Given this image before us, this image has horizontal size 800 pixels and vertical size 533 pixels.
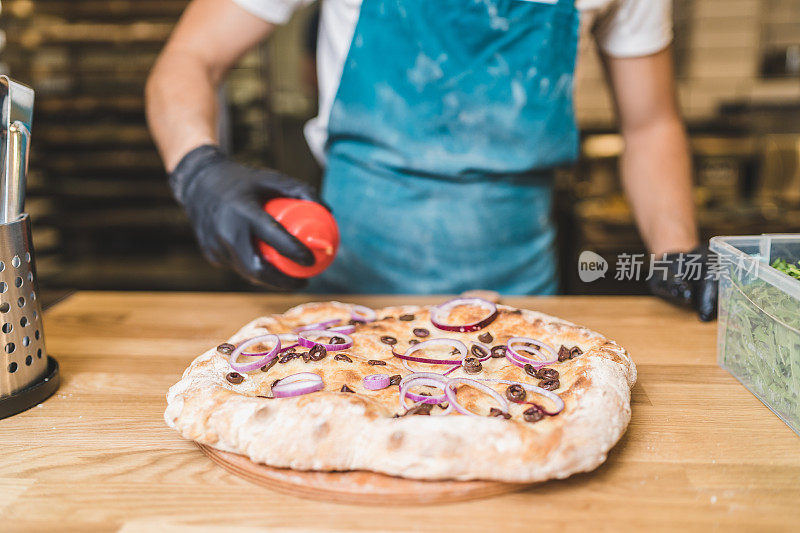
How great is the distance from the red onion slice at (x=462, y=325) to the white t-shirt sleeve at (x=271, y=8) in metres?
1.17

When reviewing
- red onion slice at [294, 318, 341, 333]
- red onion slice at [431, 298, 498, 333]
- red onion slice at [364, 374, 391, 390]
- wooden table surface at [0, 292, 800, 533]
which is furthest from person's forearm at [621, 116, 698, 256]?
red onion slice at [364, 374, 391, 390]

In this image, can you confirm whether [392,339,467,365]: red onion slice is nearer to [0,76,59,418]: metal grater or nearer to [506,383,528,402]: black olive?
[506,383,528,402]: black olive

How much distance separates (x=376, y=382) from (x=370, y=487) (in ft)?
0.87

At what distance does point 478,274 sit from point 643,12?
1073 mm

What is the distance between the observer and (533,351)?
1.48m

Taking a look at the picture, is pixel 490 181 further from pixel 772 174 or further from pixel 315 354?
pixel 772 174

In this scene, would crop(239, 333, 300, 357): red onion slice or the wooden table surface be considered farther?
crop(239, 333, 300, 357): red onion slice

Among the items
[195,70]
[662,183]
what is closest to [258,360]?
[195,70]

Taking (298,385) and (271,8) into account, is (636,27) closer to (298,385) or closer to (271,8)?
(271,8)

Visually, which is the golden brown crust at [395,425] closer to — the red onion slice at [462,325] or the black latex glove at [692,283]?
the red onion slice at [462,325]

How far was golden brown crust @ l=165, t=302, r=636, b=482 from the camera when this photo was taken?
1101 mm

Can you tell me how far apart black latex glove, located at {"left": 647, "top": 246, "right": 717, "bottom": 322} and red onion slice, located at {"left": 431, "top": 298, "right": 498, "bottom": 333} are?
0.64 metres

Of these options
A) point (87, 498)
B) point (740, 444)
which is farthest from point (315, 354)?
point (740, 444)

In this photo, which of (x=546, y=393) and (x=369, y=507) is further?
(x=546, y=393)
